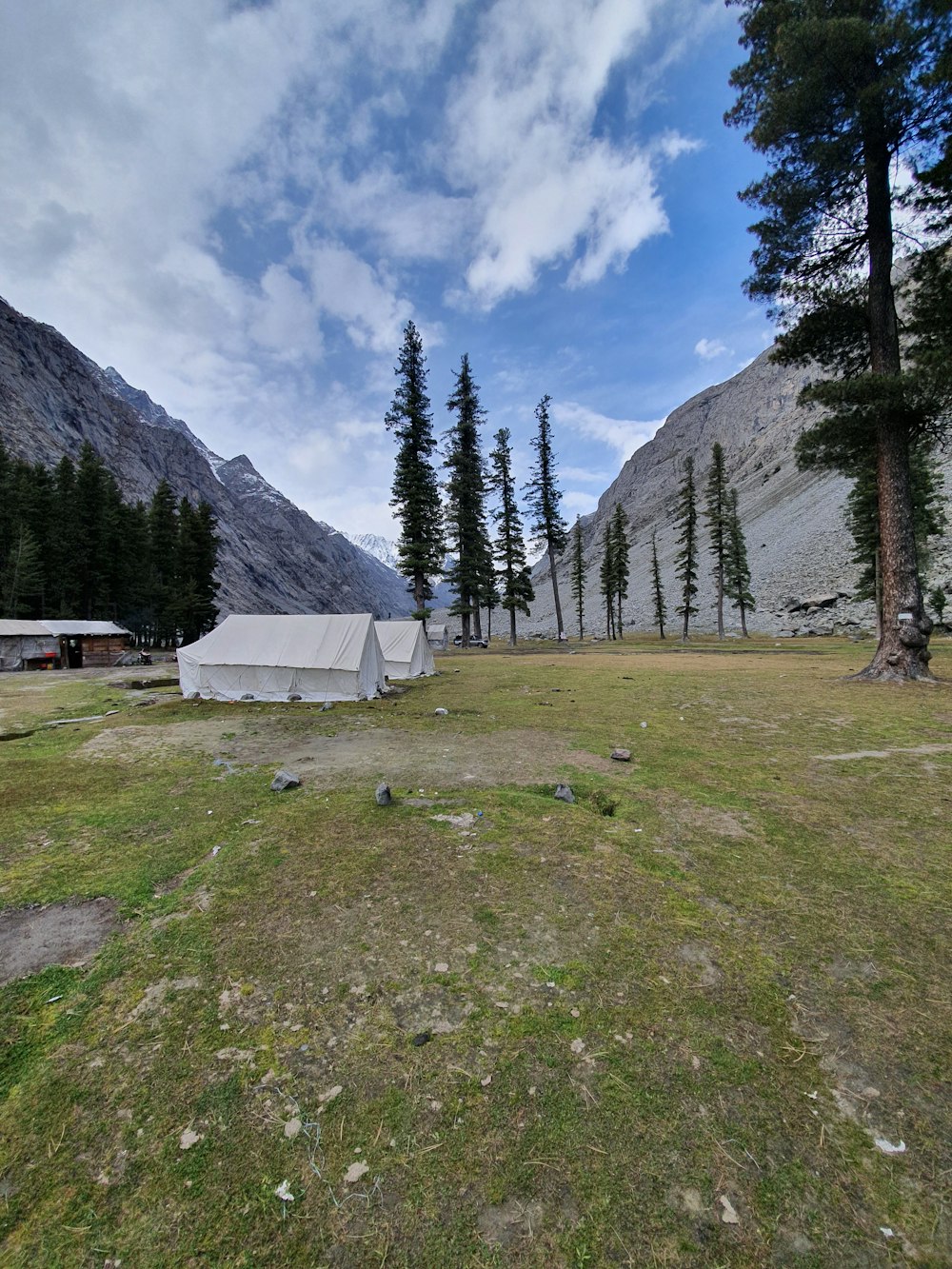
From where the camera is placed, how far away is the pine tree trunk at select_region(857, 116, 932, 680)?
41.8 ft

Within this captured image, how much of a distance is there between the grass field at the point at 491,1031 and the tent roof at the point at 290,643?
33.4 feet

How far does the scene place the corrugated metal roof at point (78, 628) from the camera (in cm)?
3272

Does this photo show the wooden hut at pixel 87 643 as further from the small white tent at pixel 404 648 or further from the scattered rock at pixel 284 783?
the scattered rock at pixel 284 783

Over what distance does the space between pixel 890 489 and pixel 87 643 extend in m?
43.9

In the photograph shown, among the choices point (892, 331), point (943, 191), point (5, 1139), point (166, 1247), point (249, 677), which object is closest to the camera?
point (166, 1247)

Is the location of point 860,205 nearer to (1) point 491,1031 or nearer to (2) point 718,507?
(1) point 491,1031

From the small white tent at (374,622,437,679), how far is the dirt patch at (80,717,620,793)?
30.6 ft

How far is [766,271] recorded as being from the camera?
46.3 feet

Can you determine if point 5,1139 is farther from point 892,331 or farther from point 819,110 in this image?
point 819,110

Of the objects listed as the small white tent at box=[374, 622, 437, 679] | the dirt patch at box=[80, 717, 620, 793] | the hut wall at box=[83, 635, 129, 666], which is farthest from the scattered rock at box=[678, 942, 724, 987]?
the hut wall at box=[83, 635, 129, 666]

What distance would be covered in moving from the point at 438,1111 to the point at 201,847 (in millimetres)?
3891

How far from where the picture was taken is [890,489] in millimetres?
13117

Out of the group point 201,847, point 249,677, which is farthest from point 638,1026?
point 249,677

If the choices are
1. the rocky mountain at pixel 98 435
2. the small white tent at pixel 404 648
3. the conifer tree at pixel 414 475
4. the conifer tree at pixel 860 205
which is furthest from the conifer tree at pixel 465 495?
the rocky mountain at pixel 98 435
